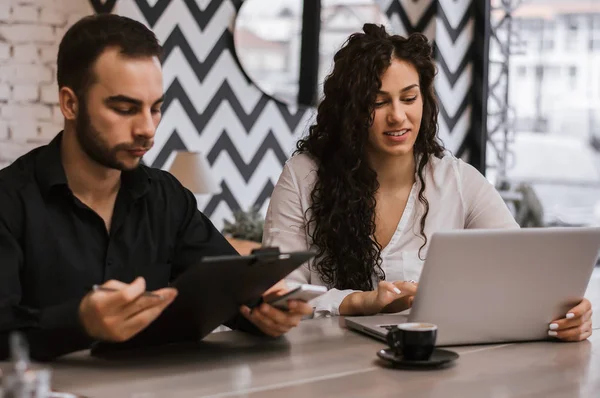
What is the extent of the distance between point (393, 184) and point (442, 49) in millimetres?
2671

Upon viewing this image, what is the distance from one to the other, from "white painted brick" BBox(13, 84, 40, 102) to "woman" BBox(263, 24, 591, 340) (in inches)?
76.3

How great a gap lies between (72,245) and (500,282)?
0.87 meters

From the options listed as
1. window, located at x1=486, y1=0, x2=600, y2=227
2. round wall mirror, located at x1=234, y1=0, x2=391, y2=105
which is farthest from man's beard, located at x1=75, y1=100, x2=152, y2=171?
window, located at x1=486, y1=0, x2=600, y2=227

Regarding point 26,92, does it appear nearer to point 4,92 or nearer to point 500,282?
point 4,92

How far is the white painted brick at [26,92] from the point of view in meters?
4.10

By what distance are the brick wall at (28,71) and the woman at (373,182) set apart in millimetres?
1924

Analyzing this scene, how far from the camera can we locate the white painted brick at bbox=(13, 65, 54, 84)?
13.4ft

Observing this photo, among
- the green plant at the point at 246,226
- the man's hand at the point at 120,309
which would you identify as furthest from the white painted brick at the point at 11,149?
the man's hand at the point at 120,309

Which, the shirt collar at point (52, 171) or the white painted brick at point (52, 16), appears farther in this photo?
the white painted brick at point (52, 16)

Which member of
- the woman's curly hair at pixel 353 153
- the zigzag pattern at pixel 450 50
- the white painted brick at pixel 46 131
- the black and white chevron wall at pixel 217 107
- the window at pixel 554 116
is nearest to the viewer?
the woman's curly hair at pixel 353 153

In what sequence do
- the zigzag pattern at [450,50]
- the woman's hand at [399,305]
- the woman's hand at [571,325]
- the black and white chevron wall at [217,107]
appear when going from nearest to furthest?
the woman's hand at [571,325]
the woman's hand at [399,305]
the black and white chevron wall at [217,107]
the zigzag pattern at [450,50]

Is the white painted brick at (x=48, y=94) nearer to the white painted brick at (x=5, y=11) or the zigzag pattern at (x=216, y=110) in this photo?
the white painted brick at (x=5, y=11)

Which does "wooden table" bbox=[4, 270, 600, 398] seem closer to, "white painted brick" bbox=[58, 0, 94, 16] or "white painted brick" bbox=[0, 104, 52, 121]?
"white painted brick" bbox=[0, 104, 52, 121]

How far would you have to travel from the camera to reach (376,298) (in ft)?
6.91
